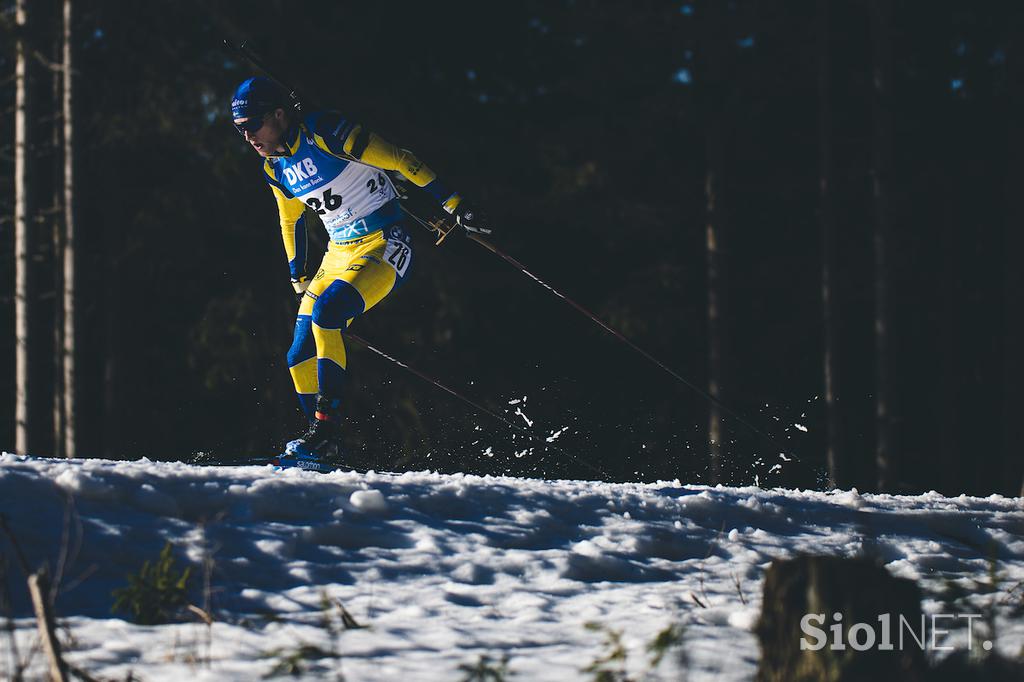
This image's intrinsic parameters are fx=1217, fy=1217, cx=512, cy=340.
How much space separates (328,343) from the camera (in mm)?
7797

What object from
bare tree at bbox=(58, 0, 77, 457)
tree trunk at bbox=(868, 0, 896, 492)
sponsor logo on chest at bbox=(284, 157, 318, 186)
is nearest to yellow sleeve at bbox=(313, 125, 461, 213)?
sponsor logo on chest at bbox=(284, 157, 318, 186)

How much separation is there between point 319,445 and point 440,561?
299 cm

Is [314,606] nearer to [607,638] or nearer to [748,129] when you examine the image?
[607,638]

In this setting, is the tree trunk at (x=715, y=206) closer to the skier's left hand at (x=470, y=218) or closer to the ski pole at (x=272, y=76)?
the skier's left hand at (x=470, y=218)

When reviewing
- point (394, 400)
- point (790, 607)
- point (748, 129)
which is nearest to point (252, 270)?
point (394, 400)

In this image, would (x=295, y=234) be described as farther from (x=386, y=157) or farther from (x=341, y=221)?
(x=386, y=157)

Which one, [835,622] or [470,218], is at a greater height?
[470,218]

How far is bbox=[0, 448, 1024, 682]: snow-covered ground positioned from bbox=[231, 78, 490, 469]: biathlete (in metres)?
1.65

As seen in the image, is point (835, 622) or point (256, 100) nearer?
point (835, 622)

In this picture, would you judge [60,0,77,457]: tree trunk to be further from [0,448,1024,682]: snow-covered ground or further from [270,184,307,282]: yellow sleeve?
[0,448,1024,682]: snow-covered ground

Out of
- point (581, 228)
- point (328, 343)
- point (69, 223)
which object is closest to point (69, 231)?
point (69, 223)

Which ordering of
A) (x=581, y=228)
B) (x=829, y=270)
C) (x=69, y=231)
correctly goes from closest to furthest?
1. (x=69, y=231)
2. (x=829, y=270)
3. (x=581, y=228)

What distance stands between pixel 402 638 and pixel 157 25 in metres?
15.1

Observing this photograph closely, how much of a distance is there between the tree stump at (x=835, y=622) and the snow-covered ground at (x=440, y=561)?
0.41 m
